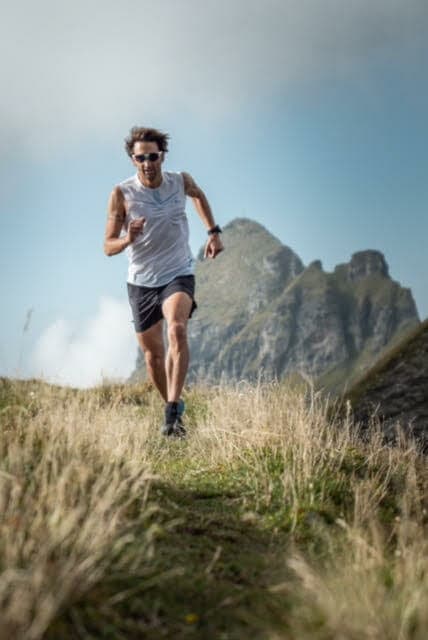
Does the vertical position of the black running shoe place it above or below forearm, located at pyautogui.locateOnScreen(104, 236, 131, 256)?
below

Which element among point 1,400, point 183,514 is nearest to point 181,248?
point 1,400

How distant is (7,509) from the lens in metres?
3.69

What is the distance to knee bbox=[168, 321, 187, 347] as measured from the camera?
7855 mm

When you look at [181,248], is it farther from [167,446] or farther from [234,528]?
[234,528]

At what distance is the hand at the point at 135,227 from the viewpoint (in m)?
7.24

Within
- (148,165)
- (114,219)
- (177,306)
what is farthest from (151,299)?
(148,165)

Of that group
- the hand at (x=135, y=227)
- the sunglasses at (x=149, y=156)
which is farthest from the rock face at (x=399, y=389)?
the sunglasses at (x=149, y=156)

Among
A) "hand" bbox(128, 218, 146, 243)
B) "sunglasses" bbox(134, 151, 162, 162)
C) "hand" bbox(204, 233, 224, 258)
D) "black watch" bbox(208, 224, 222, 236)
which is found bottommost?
"hand" bbox(128, 218, 146, 243)

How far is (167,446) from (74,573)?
4.84 metres

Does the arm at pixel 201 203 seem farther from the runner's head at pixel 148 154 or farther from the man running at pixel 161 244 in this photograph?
the runner's head at pixel 148 154

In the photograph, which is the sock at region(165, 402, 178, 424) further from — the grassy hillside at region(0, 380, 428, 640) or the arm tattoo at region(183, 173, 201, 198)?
the arm tattoo at region(183, 173, 201, 198)

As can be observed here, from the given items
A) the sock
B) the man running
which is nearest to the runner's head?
the man running

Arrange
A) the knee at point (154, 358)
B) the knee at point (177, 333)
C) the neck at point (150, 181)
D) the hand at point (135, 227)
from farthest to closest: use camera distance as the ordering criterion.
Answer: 1. the knee at point (154, 358)
2. the neck at point (150, 181)
3. the knee at point (177, 333)
4. the hand at point (135, 227)

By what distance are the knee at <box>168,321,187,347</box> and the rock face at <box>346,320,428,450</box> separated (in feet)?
10.8
